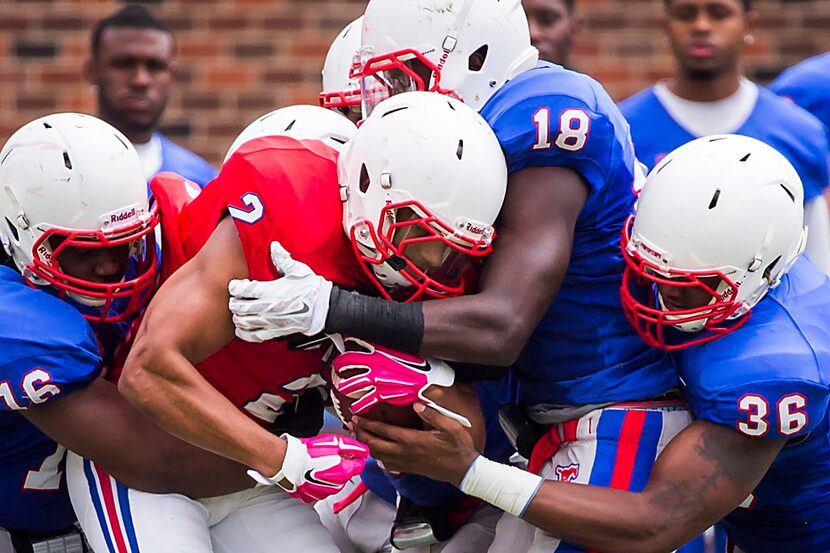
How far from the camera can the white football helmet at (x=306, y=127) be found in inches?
146

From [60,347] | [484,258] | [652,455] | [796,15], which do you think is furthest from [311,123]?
[796,15]

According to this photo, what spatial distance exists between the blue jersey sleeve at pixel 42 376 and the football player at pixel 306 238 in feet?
0.71

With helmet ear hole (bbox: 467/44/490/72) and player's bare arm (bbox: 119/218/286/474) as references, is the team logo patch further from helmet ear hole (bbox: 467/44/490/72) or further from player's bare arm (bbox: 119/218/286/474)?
helmet ear hole (bbox: 467/44/490/72)

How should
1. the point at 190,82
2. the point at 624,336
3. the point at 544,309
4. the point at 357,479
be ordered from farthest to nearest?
the point at 190,82
the point at 357,479
the point at 624,336
the point at 544,309

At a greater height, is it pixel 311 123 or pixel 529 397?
pixel 311 123

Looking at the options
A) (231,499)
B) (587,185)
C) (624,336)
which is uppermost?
(587,185)

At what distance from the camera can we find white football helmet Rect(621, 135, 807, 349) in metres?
3.46

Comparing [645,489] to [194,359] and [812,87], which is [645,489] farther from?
[812,87]

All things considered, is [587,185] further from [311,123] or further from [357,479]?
[357,479]

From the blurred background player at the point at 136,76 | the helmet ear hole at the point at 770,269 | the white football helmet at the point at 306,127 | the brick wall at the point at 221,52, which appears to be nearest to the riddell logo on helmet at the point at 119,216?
the white football helmet at the point at 306,127

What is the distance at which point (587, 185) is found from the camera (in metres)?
3.58

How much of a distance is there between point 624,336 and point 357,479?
1101 mm

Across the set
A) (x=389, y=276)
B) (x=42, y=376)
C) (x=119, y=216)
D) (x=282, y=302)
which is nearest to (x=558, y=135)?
(x=389, y=276)

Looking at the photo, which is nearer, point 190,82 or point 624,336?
point 624,336
